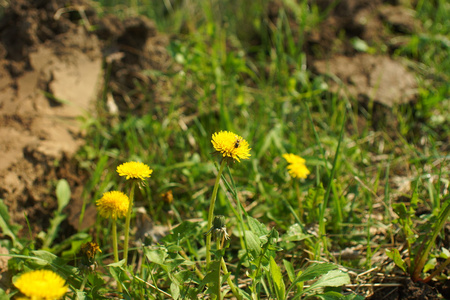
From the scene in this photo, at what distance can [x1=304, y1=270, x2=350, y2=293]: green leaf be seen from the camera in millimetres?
1473

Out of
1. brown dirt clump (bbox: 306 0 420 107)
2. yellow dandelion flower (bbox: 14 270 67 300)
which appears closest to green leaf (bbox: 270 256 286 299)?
yellow dandelion flower (bbox: 14 270 67 300)

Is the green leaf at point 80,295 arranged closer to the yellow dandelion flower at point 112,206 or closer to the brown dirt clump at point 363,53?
the yellow dandelion flower at point 112,206

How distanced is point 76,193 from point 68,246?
0.34 metres

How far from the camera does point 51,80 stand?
266 cm

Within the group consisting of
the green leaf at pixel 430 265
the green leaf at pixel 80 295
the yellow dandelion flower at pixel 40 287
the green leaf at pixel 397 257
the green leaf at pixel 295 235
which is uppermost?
the yellow dandelion flower at pixel 40 287

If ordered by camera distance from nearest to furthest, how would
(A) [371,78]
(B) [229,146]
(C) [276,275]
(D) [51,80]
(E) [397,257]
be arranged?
1. (B) [229,146]
2. (C) [276,275]
3. (E) [397,257]
4. (D) [51,80]
5. (A) [371,78]

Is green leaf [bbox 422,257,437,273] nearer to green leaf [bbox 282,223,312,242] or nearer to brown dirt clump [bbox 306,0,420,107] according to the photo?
green leaf [bbox 282,223,312,242]

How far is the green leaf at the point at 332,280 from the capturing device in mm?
1473

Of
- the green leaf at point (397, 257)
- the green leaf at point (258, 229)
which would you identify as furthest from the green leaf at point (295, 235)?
the green leaf at point (397, 257)

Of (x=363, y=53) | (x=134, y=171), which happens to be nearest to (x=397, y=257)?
(x=134, y=171)

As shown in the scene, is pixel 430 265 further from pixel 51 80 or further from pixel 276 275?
pixel 51 80

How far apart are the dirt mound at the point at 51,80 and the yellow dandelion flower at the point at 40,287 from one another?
1.04 meters

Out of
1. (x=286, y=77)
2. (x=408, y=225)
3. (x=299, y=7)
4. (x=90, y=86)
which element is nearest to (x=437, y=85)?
(x=286, y=77)

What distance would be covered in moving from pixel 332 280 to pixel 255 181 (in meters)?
0.88
